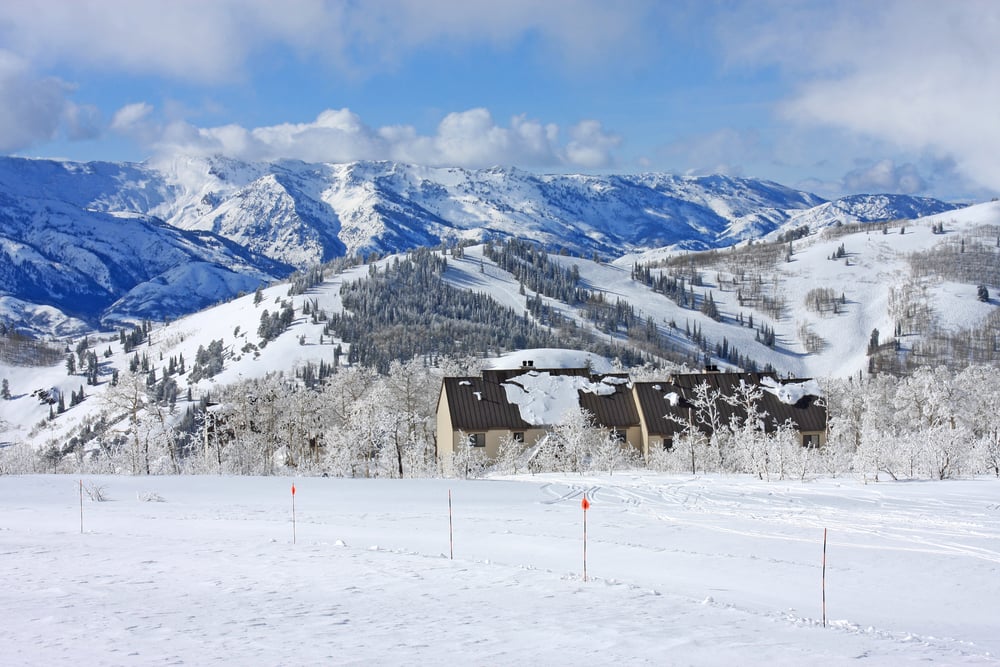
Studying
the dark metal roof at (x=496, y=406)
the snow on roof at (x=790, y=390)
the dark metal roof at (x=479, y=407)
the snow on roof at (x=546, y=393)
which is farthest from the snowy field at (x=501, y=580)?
the snow on roof at (x=790, y=390)

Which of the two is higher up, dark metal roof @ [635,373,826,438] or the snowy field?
dark metal roof @ [635,373,826,438]

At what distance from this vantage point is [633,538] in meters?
25.1

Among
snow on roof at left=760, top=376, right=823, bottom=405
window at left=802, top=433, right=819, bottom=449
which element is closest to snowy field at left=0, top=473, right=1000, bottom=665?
window at left=802, top=433, right=819, bottom=449

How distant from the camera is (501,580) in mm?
18031

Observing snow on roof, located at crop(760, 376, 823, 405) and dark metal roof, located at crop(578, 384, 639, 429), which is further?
snow on roof, located at crop(760, 376, 823, 405)

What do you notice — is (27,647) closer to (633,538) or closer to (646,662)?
(646,662)

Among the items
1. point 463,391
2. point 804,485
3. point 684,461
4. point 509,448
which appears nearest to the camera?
point 804,485

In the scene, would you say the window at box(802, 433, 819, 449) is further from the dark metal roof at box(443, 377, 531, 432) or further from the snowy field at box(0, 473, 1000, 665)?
the snowy field at box(0, 473, 1000, 665)

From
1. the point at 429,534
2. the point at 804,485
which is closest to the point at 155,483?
the point at 429,534

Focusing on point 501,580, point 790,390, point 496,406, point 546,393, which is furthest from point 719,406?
point 501,580

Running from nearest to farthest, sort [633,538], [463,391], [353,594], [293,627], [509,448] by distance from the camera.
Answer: [293,627] → [353,594] → [633,538] → [509,448] → [463,391]

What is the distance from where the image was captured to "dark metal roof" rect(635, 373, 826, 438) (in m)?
65.6

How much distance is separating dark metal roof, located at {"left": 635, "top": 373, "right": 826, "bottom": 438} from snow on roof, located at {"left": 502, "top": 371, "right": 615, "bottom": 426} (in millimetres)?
3998

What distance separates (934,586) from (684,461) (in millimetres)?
35739
